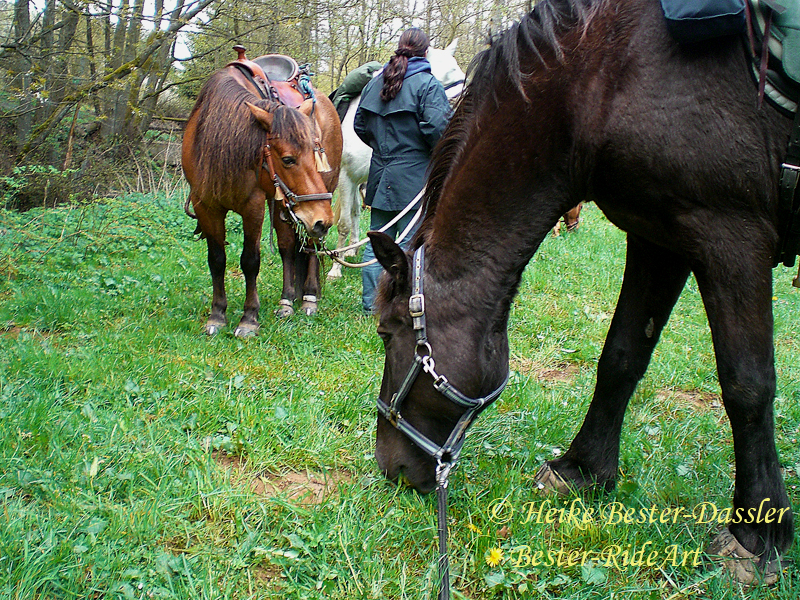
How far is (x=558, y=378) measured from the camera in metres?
3.87

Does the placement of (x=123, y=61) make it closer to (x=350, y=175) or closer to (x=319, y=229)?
A: (x=350, y=175)

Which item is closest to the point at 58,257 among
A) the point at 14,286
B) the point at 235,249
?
the point at 14,286

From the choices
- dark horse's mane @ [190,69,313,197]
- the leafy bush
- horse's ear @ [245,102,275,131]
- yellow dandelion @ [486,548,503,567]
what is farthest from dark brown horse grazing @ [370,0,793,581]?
the leafy bush

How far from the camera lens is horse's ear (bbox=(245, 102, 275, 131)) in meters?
4.37

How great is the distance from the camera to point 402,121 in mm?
4680

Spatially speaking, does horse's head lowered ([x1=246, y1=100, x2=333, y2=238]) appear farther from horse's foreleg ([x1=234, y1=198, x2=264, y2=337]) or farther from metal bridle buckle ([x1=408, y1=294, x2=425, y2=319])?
metal bridle buckle ([x1=408, y1=294, x2=425, y2=319])

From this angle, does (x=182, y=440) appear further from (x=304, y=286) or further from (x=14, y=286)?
(x=14, y=286)

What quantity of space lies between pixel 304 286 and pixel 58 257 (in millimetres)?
2795

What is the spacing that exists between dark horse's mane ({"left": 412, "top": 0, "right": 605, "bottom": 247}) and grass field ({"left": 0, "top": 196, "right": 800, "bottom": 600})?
1.16 metres

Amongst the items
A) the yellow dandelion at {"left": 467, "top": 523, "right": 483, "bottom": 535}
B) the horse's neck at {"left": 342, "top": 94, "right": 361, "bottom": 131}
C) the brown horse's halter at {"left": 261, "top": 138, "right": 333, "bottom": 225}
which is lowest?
the yellow dandelion at {"left": 467, "top": 523, "right": 483, "bottom": 535}

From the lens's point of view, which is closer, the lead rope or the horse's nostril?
the lead rope

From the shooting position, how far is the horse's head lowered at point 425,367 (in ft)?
6.90

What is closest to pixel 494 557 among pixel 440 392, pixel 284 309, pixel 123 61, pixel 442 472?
pixel 442 472

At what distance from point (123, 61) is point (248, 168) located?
20.3ft
